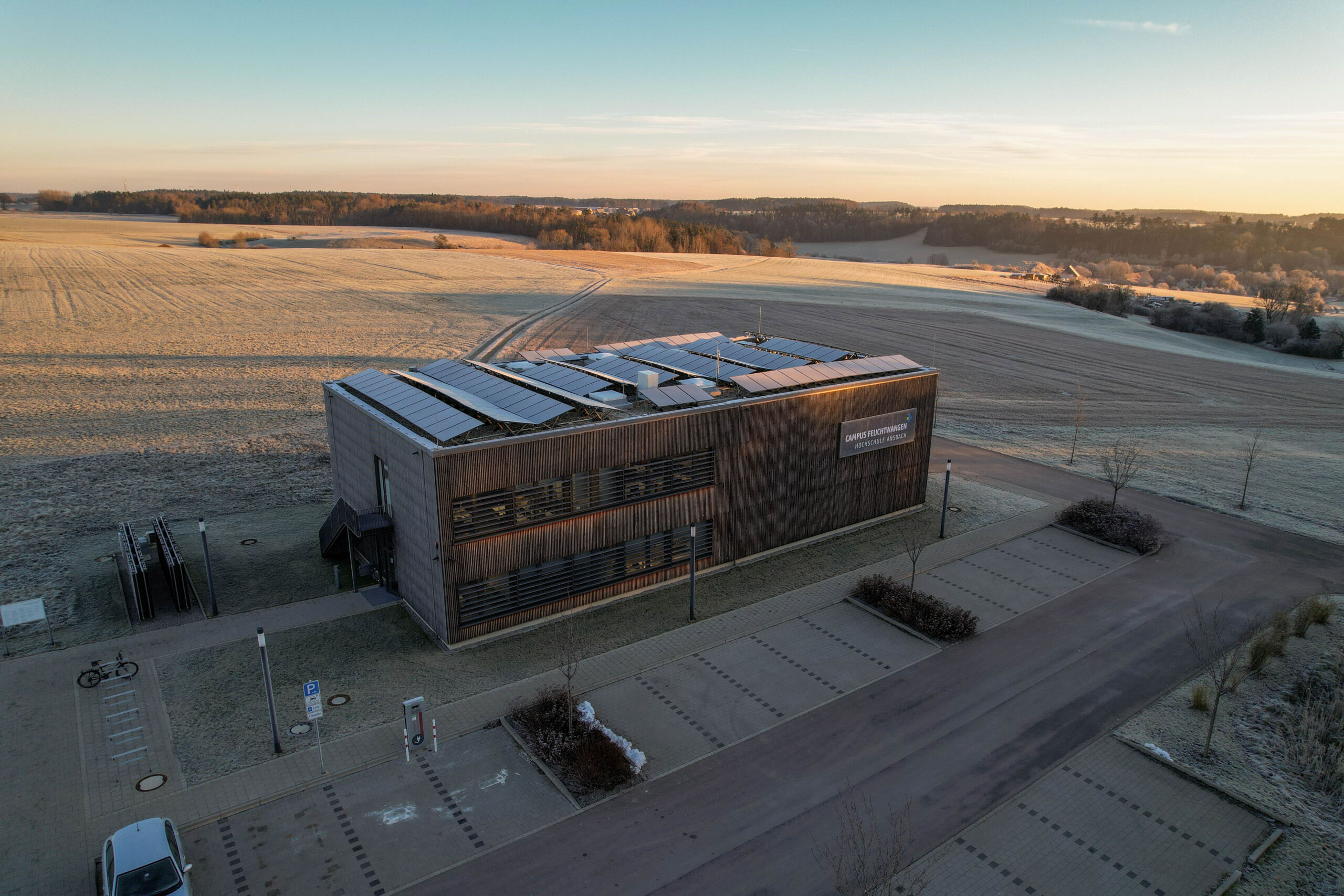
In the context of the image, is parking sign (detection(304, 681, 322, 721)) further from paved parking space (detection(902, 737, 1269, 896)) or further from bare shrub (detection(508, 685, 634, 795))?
paved parking space (detection(902, 737, 1269, 896))

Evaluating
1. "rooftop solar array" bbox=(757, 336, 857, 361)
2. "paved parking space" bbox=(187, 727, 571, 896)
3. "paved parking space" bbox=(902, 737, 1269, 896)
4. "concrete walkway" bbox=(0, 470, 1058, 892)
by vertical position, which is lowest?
"paved parking space" bbox=(902, 737, 1269, 896)

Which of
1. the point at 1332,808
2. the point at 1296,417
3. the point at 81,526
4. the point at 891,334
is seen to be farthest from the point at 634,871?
the point at 891,334

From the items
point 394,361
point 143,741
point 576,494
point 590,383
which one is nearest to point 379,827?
point 143,741

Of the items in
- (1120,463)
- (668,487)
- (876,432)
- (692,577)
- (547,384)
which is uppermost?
(547,384)

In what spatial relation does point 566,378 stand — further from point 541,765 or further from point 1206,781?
point 1206,781

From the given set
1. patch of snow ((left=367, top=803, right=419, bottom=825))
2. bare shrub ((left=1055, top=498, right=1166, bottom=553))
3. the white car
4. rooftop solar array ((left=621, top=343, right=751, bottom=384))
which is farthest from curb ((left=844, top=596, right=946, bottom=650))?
the white car

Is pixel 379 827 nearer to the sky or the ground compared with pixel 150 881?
nearer to the ground
